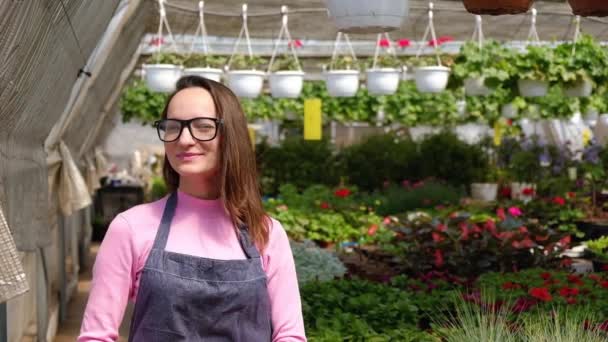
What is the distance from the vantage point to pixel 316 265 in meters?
5.64

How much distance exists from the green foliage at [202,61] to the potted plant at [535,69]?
228 centimetres

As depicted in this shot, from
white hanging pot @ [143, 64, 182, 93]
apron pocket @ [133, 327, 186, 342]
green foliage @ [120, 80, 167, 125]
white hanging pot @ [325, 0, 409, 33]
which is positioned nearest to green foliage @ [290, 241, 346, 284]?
white hanging pot @ [325, 0, 409, 33]

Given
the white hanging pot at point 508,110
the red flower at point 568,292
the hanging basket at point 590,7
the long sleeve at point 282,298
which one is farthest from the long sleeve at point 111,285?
the white hanging pot at point 508,110

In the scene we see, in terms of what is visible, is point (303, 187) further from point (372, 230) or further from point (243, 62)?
point (372, 230)

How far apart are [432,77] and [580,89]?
1103 millimetres

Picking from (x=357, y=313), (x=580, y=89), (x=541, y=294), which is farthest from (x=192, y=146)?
(x=580, y=89)

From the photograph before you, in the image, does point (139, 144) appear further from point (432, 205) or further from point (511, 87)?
point (511, 87)

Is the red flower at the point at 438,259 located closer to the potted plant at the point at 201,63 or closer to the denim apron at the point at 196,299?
the potted plant at the point at 201,63

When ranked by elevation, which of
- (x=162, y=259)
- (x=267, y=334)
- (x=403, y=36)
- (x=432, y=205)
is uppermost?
(x=403, y=36)

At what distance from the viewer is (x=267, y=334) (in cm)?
201

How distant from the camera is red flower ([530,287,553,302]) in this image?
4050 mm

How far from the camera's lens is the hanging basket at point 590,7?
3.21 metres

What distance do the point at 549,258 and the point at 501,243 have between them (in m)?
0.30

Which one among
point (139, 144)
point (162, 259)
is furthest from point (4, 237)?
point (139, 144)
